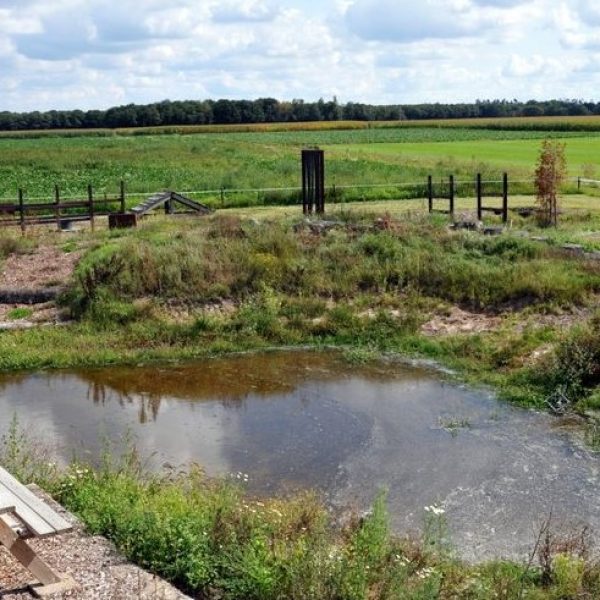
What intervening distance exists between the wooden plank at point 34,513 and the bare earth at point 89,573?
43 cm

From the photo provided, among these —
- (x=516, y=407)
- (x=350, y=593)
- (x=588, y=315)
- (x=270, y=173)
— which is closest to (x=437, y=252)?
(x=588, y=315)

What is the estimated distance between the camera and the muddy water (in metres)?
11.0

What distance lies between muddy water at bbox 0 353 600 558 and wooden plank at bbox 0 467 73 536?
390 centimetres

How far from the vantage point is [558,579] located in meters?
8.30

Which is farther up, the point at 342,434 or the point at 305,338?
the point at 305,338

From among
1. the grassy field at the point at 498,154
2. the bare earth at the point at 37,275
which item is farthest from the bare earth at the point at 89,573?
the grassy field at the point at 498,154

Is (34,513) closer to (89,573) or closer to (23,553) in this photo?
(23,553)

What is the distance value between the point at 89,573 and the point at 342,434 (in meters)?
6.24

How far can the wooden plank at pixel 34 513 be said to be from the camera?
7453 millimetres

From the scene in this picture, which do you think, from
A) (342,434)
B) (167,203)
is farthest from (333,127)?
(342,434)

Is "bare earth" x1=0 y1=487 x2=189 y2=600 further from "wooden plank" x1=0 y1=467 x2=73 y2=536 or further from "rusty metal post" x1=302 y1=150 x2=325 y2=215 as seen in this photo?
"rusty metal post" x1=302 y1=150 x2=325 y2=215

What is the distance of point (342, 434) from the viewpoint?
532 inches

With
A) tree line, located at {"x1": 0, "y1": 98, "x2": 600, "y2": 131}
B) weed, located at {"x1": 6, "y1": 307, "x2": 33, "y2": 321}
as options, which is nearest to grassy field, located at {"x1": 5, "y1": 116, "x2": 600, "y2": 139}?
tree line, located at {"x1": 0, "y1": 98, "x2": 600, "y2": 131}

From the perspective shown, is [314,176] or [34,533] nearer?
[34,533]
